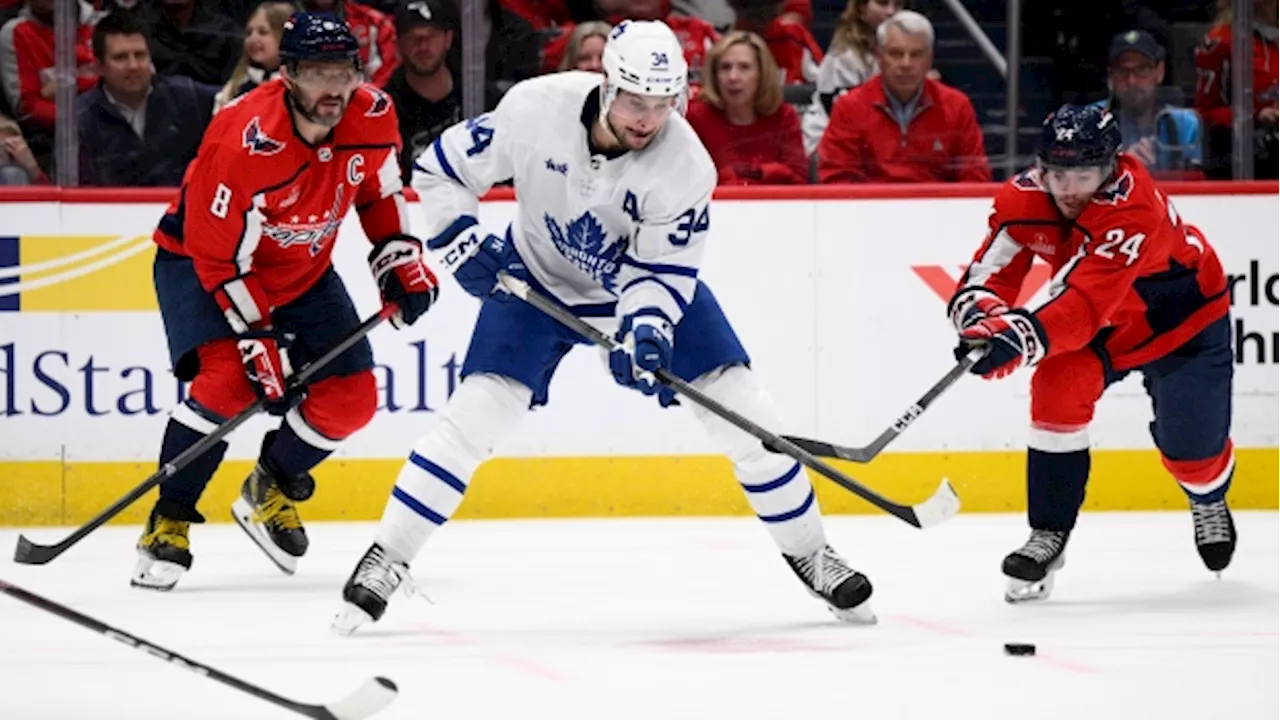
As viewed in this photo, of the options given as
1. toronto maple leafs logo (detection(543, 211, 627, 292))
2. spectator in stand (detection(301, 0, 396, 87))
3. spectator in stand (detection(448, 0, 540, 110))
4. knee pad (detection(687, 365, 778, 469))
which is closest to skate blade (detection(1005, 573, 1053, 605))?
knee pad (detection(687, 365, 778, 469))

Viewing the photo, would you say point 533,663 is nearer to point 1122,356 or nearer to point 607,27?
point 1122,356

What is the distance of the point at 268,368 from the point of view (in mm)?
4480

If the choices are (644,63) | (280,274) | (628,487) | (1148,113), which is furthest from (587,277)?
(1148,113)

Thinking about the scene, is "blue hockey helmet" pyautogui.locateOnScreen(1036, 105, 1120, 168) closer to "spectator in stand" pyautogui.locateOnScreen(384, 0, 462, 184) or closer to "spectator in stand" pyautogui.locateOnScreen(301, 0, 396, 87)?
"spectator in stand" pyautogui.locateOnScreen(384, 0, 462, 184)

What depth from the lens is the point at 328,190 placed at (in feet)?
15.2

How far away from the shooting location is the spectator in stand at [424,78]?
5.88 meters

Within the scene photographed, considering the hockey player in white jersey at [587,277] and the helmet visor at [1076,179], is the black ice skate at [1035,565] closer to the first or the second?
the hockey player in white jersey at [587,277]

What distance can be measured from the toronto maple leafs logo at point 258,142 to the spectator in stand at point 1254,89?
2891 mm

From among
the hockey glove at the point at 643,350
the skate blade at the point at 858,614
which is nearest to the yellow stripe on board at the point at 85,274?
the hockey glove at the point at 643,350

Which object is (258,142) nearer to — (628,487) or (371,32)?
(371,32)

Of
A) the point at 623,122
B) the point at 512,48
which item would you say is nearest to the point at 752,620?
the point at 623,122

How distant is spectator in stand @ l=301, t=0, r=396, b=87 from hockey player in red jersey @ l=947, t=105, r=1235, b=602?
2.12 meters

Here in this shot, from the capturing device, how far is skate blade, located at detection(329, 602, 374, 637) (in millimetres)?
3916

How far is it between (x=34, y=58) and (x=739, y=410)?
2.77 metres
